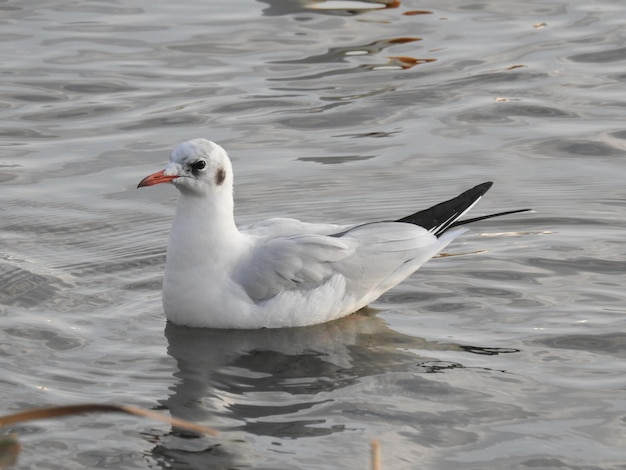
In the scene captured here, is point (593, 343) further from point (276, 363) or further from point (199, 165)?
point (199, 165)

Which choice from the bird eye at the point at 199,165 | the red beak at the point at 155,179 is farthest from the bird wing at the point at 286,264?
the red beak at the point at 155,179

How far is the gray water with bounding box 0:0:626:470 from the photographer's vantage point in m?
6.50

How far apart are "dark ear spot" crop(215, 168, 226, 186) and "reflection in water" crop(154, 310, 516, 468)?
0.88 m

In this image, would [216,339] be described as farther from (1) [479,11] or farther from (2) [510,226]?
(1) [479,11]

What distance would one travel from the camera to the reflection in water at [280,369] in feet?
21.5

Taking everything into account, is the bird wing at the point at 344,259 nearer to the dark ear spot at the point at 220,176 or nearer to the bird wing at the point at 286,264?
the bird wing at the point at 286,264

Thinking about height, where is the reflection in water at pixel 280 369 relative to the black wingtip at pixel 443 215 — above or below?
below

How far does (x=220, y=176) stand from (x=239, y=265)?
1.71ft

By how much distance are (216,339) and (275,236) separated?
2.29 feet

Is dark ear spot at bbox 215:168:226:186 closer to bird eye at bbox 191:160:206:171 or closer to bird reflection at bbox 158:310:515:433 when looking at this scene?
bird eye at bbox 191:160:206:171

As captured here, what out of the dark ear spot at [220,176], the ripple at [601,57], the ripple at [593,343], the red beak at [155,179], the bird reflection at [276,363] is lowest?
the bird reflection at [276,363]

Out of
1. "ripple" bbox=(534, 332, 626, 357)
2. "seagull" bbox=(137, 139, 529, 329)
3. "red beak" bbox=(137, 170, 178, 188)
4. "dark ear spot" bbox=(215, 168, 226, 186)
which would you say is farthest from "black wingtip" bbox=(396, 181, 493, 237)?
"red beak" bbox=(137, 170, 178, 188)

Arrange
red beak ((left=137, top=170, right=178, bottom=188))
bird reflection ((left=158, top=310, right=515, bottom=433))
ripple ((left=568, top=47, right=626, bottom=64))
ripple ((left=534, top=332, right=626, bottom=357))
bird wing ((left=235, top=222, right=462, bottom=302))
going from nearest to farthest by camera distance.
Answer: bird reflection ((left=158, top=310, right=515, bottom=433))
red beak ((left=137, top=170, right=178, bottom=188))
ripple ((left=534, top=332, right=626, bottom=357))
bird wing ((left=235, top=222, right=462, bottom=302))
ripple ((left=568, top=47, right=626, bottom=64))

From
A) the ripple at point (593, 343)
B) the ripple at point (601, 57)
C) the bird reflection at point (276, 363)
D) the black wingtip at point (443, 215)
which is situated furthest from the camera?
the ripple at point (601, 57)
